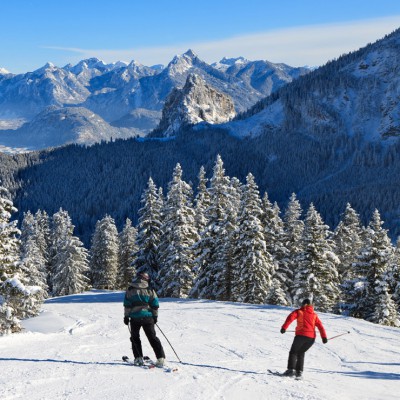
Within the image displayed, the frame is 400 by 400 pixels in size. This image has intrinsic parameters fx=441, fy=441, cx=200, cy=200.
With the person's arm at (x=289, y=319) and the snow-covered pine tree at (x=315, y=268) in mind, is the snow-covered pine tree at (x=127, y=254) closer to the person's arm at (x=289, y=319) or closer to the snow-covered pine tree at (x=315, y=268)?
the snow-covered pine tree at (x=315, y=268)

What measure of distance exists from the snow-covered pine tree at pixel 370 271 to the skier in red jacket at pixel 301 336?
817 inches

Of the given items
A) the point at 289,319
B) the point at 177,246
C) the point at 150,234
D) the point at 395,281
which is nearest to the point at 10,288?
the point at 289,319

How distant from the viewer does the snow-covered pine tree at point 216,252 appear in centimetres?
3434

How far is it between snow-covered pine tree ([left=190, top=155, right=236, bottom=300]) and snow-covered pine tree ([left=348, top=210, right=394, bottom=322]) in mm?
9556

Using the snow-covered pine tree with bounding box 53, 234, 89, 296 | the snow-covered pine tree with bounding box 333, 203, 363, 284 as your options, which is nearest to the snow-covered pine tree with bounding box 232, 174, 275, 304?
the snow-covered pine tree with bounding box 333, 203, 363, 284

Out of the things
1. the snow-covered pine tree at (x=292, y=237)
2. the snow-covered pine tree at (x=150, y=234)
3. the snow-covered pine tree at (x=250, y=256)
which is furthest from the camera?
the snow-covered pine tree at (x=292, y=237)

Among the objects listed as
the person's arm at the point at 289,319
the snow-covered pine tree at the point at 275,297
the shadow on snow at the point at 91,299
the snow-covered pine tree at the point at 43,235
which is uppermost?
the person's arm at the point at 289,319

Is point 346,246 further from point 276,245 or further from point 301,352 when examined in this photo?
point 301,352

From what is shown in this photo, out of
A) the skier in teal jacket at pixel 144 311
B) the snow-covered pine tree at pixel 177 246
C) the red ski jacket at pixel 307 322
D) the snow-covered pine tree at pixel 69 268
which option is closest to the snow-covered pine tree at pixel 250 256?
the snow-covered pine tree at pixel 177 246

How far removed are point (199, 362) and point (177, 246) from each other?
23710 mm

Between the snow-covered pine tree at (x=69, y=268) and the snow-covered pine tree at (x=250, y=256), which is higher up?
the snow-covered pine tree at (x=250, y=256)

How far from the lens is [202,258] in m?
34.7

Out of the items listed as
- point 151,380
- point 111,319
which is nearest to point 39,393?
point 151,380

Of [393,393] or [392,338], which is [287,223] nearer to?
[392,338]
